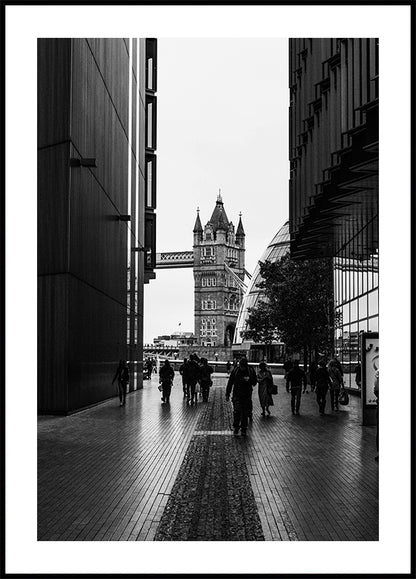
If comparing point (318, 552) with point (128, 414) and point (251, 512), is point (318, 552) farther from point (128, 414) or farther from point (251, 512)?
point (128, 414)

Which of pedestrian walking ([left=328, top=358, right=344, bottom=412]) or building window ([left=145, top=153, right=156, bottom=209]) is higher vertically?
building window ([left=145, top=153, right=156, bottom=209])

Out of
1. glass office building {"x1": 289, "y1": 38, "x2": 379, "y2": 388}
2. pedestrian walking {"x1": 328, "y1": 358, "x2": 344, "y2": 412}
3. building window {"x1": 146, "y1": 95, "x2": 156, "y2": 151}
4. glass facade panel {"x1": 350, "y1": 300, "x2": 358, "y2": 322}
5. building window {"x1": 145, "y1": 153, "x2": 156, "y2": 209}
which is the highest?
building window {"x1": 146, "y1": 95, "x2": 156, "y2": 151}

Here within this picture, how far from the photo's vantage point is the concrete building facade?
2227 centimetres

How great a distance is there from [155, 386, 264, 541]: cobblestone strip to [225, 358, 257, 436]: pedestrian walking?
1699 millimetres

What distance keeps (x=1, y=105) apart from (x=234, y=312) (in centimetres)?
19068

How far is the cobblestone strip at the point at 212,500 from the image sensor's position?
8062mm

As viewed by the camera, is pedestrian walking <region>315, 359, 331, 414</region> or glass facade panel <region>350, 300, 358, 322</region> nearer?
pedestrian walking <region>315, 359, 331, 414</region>

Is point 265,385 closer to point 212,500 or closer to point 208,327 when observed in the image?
point 212,500

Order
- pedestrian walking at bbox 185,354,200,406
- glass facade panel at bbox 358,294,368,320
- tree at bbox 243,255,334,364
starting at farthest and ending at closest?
tree at bbox 243,255,334,364 → glass facade panel at bbox 358,294,368,320 → pedestrian walking at bbox 185,354,200,406

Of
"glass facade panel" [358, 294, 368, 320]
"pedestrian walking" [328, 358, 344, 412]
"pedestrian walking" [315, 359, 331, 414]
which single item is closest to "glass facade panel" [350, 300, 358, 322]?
"glass facade panel" [358, 294, 368, 320]

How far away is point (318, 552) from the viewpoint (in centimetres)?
570

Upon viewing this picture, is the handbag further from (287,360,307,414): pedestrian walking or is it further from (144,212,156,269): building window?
(144,212,156,269): building window

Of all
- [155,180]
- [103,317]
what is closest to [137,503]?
[103,317]

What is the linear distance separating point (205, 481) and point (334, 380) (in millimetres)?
13366
